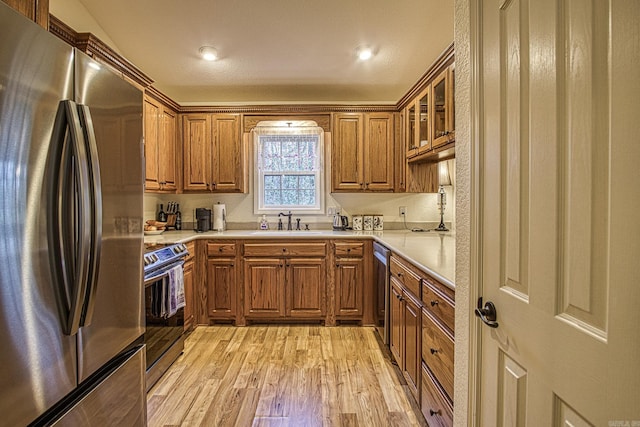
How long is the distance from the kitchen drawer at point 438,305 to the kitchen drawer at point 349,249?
1489mm

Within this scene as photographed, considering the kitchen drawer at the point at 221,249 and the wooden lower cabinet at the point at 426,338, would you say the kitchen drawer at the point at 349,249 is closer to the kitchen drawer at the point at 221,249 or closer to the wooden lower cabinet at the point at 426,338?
the wooden lower cabinet at the point at 426,338

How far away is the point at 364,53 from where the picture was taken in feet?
9.75

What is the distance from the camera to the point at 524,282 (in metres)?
0.81

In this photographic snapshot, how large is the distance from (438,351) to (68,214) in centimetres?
155

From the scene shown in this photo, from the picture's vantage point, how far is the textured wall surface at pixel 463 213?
110 centimetres

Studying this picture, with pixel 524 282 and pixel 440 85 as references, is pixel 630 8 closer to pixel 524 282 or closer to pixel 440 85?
pixel 524 282

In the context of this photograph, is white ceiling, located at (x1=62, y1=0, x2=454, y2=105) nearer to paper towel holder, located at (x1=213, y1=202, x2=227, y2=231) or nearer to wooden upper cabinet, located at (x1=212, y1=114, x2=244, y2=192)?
wooden upper cabinet, located at (x1=212, y1=114, x2=244, y2=192)

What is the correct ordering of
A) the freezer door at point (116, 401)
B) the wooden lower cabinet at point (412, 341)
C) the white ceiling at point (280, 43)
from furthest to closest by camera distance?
the white ceiling at point (280, 43)
the wooden lower cabinet at point (412, 341)
the freezer door at point (116, 401)

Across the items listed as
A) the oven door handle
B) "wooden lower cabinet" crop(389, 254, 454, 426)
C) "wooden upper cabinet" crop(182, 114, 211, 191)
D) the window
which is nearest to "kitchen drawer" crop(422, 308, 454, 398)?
"wooden lower cabinet" crop(389, 254, 454, 426)

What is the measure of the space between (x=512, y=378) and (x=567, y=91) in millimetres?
745

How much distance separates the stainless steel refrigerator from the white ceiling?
183cm

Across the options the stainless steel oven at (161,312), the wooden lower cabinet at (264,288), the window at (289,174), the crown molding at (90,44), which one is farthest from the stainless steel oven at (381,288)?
the crown molding at (90,44)

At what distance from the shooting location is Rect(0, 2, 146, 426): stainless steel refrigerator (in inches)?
29.8

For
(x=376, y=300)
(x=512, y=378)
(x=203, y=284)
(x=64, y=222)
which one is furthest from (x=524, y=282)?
(x=203, y=284)
